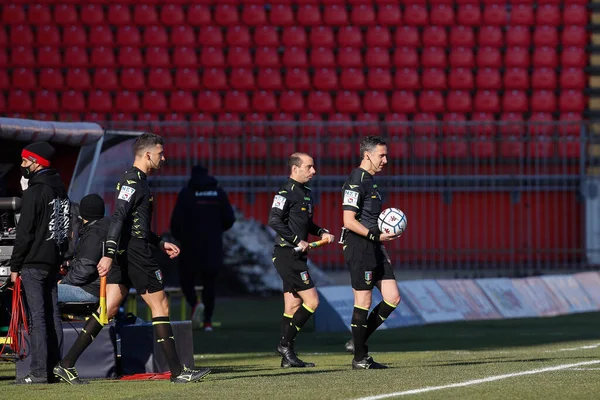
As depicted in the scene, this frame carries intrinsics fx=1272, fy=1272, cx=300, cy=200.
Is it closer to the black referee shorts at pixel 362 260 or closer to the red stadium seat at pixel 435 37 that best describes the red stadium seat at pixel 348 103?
the red stadium seat at pixel 435 37

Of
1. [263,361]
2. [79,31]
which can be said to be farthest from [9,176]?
[79,31]

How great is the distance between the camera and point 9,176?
A: 11.8 metres

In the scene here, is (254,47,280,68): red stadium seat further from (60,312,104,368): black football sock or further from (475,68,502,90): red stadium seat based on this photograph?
(60,312,104,368): black football sock

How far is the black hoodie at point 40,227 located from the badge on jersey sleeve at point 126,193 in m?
0.69

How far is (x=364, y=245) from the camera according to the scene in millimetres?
9633

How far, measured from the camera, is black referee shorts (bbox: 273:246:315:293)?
10.3 metres

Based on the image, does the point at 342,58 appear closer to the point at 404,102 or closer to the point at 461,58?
the point at 404,102

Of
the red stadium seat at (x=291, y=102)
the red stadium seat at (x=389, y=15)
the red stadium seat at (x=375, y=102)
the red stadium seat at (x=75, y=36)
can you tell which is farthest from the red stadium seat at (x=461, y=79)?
the red stadium seat at (x=75, y=36)

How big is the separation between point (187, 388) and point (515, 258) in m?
13.6

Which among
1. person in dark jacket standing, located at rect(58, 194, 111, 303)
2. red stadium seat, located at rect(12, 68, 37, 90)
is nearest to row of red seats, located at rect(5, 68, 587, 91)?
red stadium seat, located at rect(12, 68, 37, 90)

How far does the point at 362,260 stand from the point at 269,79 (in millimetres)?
14201

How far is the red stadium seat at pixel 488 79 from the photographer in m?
23.4

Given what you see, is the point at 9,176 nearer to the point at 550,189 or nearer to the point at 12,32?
the point at 550,189

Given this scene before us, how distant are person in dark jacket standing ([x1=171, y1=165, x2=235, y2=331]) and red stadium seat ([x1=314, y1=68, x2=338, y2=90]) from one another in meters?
8.52
